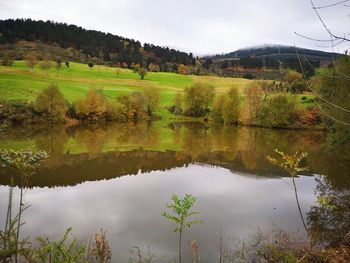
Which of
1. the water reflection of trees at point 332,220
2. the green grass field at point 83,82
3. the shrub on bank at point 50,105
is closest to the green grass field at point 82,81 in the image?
the green grass field at point 83,82

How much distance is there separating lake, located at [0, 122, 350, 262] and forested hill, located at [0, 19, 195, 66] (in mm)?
113730

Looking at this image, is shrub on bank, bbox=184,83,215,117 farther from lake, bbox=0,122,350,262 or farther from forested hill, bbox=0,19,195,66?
forested hill, bbox=0,19,195,66

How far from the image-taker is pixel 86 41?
158000 millimetres

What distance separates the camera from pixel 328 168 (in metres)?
29.2

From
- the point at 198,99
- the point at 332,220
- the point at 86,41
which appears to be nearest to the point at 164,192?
the point at 332,220

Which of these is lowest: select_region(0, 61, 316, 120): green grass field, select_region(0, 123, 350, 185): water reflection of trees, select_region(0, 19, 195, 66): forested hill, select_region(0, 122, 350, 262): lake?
select_region(0, 123, 350, 185): water reflection of trees

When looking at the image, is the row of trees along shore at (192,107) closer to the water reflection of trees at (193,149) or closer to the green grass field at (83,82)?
the green grass field at (83,82)

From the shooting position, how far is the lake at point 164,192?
14344mm

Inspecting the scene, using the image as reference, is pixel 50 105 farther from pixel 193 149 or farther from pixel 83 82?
pixel 83 82

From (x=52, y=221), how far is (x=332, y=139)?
23894mm

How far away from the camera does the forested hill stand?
477ft

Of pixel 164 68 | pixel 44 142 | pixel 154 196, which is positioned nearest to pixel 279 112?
pixel 44 142

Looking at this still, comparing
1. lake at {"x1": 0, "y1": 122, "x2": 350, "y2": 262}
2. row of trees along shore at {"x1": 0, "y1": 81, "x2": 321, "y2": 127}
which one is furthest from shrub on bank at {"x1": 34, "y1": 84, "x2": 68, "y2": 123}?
lake at {"x1": 0, "y1": 122, "x2": 350, "y2": 262}

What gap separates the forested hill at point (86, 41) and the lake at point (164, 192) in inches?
4478
